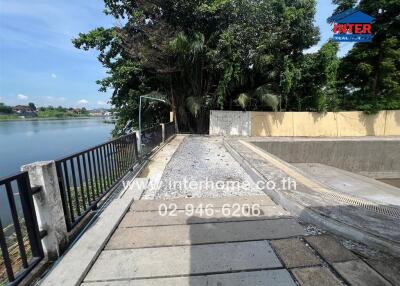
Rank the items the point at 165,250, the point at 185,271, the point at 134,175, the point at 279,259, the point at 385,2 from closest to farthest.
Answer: the point at 185,271
the point at 279,259
the point at 165,250
the point at 134,175
the point at 385,2

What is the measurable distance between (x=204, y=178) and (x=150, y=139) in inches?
107

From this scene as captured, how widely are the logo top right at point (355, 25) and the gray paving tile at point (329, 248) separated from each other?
1396cm

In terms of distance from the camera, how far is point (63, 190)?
7.36 feet

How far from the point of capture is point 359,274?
1.73 meters

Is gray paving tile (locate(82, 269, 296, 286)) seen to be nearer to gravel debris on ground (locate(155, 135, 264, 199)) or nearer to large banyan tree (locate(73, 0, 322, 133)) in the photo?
gravel debris on ground (locate(155, 135, 264, 199))

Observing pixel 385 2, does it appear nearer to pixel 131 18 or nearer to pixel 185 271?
pixel 131 18

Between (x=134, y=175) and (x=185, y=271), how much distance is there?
290cm

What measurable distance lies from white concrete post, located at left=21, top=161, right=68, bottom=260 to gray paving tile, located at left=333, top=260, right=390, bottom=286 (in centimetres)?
236

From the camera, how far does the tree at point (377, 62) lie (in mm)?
12078

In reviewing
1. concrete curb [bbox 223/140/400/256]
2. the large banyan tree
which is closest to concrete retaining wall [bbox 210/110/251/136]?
the large banyan tree

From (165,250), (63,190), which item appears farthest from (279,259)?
(63,190)

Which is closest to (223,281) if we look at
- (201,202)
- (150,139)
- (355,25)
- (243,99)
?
(201,202)

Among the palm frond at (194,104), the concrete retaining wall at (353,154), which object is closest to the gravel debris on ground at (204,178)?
the palm frond at (194,104)

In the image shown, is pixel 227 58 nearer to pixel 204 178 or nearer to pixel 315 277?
pixel 204 178
